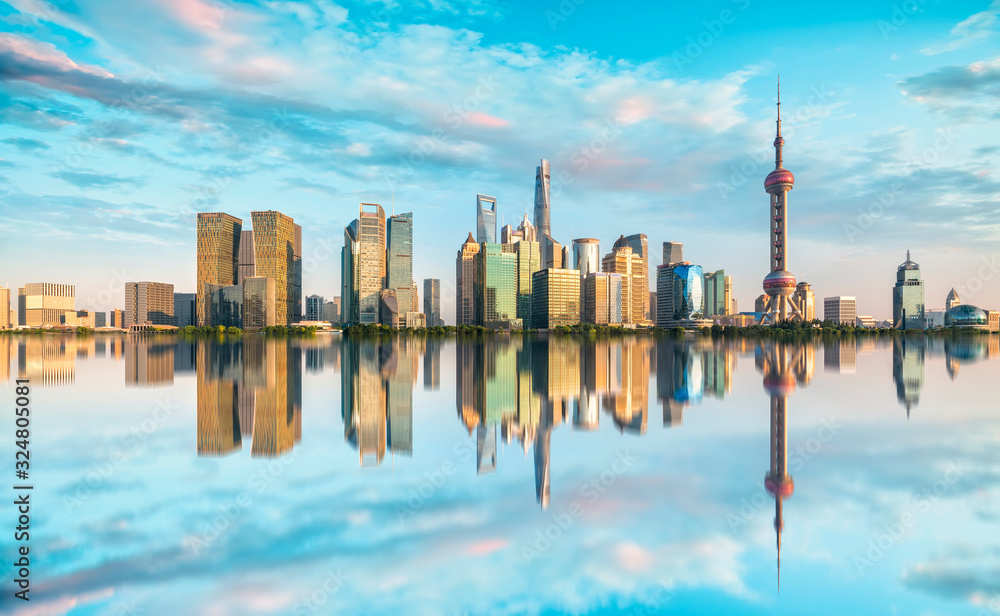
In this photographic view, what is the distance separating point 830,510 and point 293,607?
40.9 ft

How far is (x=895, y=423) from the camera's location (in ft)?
76.8

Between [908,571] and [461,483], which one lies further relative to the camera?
[461,483]

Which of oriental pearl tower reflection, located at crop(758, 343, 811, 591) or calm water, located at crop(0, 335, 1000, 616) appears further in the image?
oriental pearl tower reflection, located at crop(758, 343, 811, 591)

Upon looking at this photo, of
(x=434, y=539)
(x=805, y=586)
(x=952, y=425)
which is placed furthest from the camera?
(x=952, y=425)

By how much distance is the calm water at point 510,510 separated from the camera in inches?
366

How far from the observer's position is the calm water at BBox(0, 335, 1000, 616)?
9.30 m

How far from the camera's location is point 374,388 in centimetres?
3531

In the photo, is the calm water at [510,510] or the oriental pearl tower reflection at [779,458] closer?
the calm water at [510,510]

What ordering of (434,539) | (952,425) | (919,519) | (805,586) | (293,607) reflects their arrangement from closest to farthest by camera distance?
(293,607) → (805,586) → (434,539) → (919,519) → (952,425)

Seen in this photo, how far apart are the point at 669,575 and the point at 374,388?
28.0m

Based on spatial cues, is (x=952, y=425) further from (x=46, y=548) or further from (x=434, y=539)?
(x=46, y=548)

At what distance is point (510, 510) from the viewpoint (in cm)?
1289

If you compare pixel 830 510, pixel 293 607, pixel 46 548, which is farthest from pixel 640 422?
pixel 46 548

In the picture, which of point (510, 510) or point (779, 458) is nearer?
point (510, 510)
